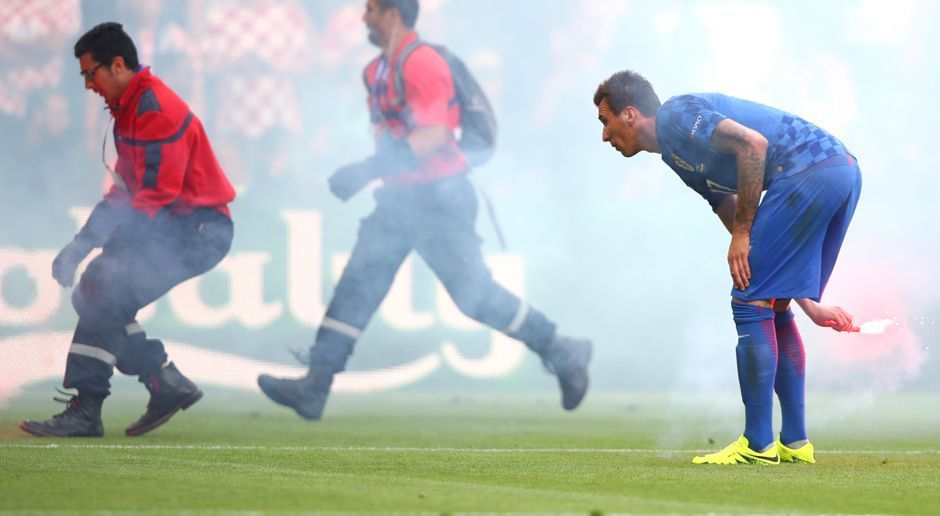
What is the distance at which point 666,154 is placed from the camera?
192 inches

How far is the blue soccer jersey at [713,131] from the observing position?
15.6 feet

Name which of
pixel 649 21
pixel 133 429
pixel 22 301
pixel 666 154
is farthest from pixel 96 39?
pixel 649 21

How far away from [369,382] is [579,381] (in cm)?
286

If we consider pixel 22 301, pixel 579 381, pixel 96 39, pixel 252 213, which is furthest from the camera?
pixel 252 213

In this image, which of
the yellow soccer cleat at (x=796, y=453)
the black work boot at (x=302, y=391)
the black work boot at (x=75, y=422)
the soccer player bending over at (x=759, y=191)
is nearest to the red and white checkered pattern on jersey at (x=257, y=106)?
the black work boot at (x=302, y=391)

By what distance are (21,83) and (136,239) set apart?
4380 millimetres

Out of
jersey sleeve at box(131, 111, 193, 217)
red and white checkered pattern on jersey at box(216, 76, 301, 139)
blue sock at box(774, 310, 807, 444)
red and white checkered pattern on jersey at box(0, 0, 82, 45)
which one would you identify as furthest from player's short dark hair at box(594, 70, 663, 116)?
red and white checkered pattern on jersey at box(0, 0, 82, 45)

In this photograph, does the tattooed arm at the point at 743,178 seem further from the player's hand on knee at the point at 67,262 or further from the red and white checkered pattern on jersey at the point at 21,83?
the red and white checkered pattern on jersey at the point at 21,83

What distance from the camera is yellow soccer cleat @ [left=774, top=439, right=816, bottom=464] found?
5.03 m

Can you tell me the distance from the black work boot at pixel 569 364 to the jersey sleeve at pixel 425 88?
4.22 ft

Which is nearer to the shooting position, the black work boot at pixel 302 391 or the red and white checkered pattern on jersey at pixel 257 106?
the black work boot at pixel 302 391

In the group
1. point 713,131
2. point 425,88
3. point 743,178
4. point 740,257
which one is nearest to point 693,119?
point 713,131

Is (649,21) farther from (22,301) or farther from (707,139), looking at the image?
(707,139)

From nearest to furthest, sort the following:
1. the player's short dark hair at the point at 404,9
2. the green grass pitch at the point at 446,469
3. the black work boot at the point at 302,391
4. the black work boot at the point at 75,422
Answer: the green grass pitch at the point at 446,469, the black work boot at the point at 75,422, the black work boot at the point at 302,391, the player's short dark hair at the point at 404,9
